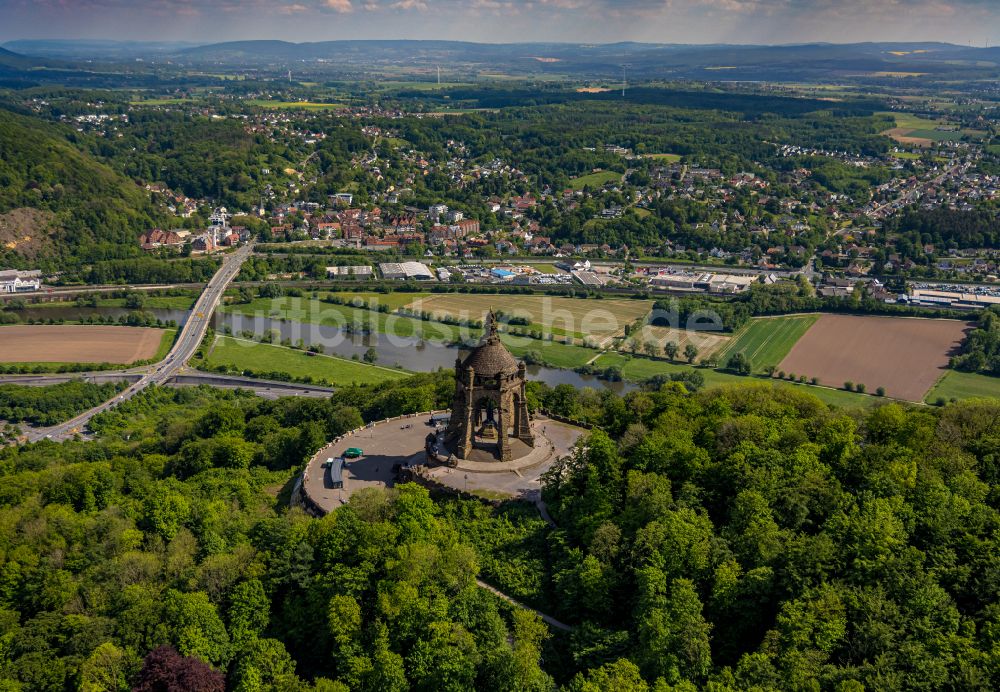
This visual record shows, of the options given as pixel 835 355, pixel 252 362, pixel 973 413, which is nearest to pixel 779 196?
pixel 835 355

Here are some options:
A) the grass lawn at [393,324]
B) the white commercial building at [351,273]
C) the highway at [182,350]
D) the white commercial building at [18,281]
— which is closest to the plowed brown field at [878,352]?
the grass lawn at [393,324]

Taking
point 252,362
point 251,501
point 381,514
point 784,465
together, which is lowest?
point 252,362

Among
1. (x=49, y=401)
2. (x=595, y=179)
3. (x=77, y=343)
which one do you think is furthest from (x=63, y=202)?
(x=595, y=179)

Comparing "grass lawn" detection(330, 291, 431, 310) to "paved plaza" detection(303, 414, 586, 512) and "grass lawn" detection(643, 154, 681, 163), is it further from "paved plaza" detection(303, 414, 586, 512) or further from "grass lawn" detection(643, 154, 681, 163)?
"grass lawn" detection(643, 154, 681, 163)

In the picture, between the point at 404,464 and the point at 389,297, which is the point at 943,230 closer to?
the point at 389,297

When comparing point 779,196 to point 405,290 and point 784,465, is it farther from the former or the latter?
Answer: point 784,465

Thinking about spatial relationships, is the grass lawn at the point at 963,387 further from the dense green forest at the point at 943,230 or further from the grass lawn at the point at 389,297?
the grass lawn at the point at 389,297
